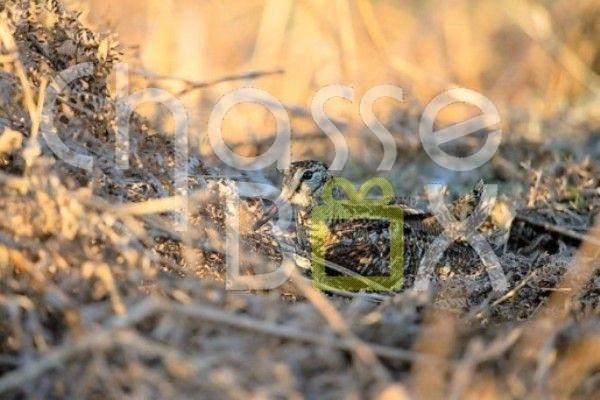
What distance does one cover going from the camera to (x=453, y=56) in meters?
8.97

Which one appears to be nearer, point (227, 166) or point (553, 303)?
point (553, 303)

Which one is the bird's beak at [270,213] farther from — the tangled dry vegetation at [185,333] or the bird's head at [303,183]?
the tangled dry vegetation at [185,333]

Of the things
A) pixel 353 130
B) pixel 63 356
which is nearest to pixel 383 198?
pixel 353 130

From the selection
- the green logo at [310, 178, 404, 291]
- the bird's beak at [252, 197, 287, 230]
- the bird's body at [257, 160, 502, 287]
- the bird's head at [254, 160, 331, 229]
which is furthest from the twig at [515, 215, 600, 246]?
the bird's beak at [252, 197, 287, 230]

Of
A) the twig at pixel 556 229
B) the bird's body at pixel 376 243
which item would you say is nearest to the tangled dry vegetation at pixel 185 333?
the bird's body at pixel 376 243

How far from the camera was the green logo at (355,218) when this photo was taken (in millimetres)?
4414

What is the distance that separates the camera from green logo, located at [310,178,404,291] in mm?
4414

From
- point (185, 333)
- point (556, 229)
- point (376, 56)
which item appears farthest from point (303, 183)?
point (376, 56)

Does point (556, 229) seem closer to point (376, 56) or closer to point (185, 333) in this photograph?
point (185, 333)

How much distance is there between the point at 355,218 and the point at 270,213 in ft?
1.33

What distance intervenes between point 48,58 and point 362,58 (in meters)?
5.07

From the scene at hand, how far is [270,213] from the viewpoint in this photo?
4.96 metres

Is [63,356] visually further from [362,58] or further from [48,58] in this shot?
[362,58]

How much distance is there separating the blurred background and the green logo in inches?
48.4
